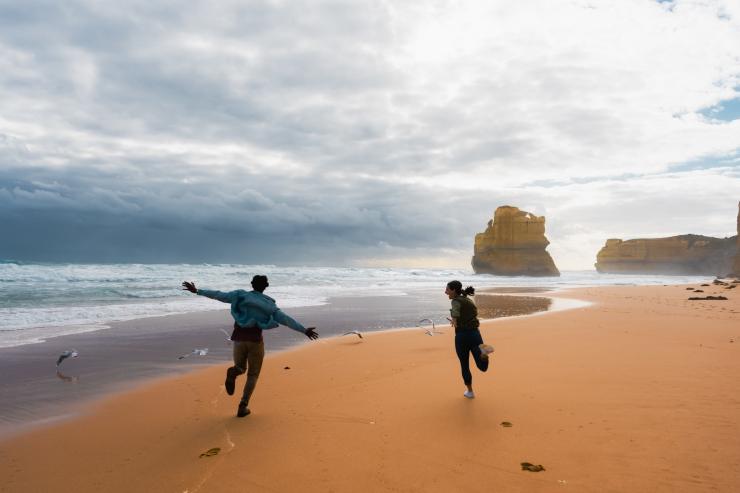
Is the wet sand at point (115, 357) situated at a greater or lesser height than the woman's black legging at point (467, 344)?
lesser

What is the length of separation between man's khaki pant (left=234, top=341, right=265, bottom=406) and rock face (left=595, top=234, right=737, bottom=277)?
115494 millimetres

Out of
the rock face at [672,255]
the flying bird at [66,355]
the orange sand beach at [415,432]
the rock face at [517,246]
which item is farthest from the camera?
the rock face at [672,255]

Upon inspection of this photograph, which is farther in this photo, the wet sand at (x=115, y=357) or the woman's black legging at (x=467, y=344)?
the wet sand at (x=115, y=357)

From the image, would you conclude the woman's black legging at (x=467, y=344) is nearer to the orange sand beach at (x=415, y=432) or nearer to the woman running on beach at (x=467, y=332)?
the woman running on beach at (x=467, y=332)

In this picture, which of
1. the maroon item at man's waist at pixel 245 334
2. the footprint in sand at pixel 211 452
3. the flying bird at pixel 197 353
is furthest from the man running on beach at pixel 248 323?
the flying bird at pixel 197 353

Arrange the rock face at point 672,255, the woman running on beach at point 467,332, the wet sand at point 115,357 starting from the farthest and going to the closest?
the rock face at point 672,255 < the wet sand at point 115,357 < the woman running on beach at point 467,332

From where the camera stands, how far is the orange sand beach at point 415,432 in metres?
4.23

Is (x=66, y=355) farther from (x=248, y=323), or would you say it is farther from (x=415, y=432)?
(x=415, y=432)

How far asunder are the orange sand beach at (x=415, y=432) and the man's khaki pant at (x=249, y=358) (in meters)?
0.39

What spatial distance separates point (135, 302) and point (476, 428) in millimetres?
22697

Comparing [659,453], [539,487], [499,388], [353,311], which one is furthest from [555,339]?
[353,311]

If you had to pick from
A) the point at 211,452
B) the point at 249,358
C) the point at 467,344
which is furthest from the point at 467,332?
the point at 211,452

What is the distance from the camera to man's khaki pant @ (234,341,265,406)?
6207 millimetres

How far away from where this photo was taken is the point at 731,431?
5062 millimetres
